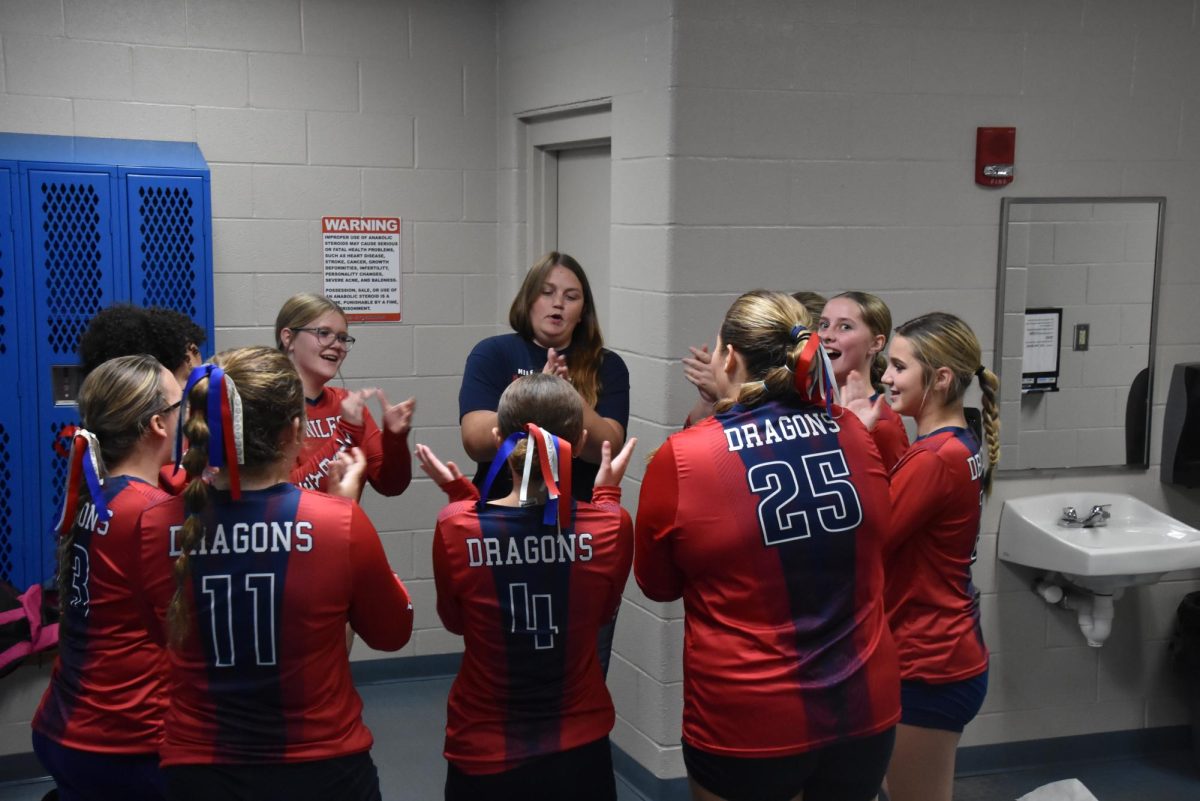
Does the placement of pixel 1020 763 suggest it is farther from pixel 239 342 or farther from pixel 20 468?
pixel 20 468

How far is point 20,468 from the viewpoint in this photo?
3924mm

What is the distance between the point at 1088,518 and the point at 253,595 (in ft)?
9.44

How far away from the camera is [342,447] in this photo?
3166 mm

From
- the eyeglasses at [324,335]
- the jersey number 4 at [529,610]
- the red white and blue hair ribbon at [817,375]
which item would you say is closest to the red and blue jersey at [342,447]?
the eyeglasses at [324,335]

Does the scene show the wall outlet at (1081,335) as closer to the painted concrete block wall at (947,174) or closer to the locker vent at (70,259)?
the painted concrete block wall at (947,174)

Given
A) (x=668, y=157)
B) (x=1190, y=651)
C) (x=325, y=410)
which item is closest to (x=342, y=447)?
(x=325, y=410)

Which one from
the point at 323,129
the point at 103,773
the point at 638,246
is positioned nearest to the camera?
the point at 103,773

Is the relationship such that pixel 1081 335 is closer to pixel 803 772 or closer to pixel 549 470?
pixel 803 772

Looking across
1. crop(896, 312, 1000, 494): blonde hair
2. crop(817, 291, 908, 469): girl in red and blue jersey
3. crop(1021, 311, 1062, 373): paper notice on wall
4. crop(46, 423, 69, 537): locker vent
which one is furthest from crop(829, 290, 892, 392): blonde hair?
crop(46, 423, 69, 537): locker vent

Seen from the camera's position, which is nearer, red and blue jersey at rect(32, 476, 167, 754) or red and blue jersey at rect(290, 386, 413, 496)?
red and blue jersey at rect(32, 476, 167, 754)

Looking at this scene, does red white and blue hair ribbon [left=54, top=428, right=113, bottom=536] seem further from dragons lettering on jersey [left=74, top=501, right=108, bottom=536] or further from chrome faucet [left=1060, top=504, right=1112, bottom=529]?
chrome faucet [left=1060, top=504, right=1112, bottom=529]

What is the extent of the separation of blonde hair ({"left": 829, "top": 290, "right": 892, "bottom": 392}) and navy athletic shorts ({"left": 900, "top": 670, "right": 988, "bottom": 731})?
2.78ft

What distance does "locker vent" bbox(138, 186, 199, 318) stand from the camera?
3992 mm

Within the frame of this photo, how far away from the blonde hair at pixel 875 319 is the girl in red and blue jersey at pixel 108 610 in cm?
181
